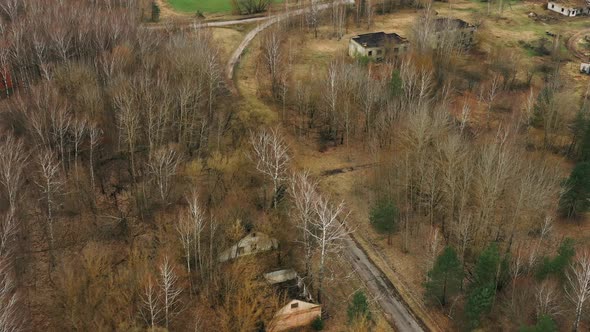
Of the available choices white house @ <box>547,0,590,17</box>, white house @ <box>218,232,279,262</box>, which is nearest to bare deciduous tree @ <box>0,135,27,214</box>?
white house @ <box>218,232,279,262</box>

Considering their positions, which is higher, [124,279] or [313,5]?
[313,5]

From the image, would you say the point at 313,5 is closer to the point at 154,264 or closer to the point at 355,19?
the point at 355,19

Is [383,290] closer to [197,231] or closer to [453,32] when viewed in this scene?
[197,231]

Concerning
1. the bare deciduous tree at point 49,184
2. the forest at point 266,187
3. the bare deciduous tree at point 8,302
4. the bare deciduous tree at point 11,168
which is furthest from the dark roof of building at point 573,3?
the bare deciduous tree at point 8,302

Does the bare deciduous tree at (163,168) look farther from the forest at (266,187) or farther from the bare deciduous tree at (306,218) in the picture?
the bare deciduous tree at (306,218)

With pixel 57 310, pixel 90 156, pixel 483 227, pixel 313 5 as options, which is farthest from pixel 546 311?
pixel 313 5

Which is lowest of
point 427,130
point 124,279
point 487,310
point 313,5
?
point 487,310
